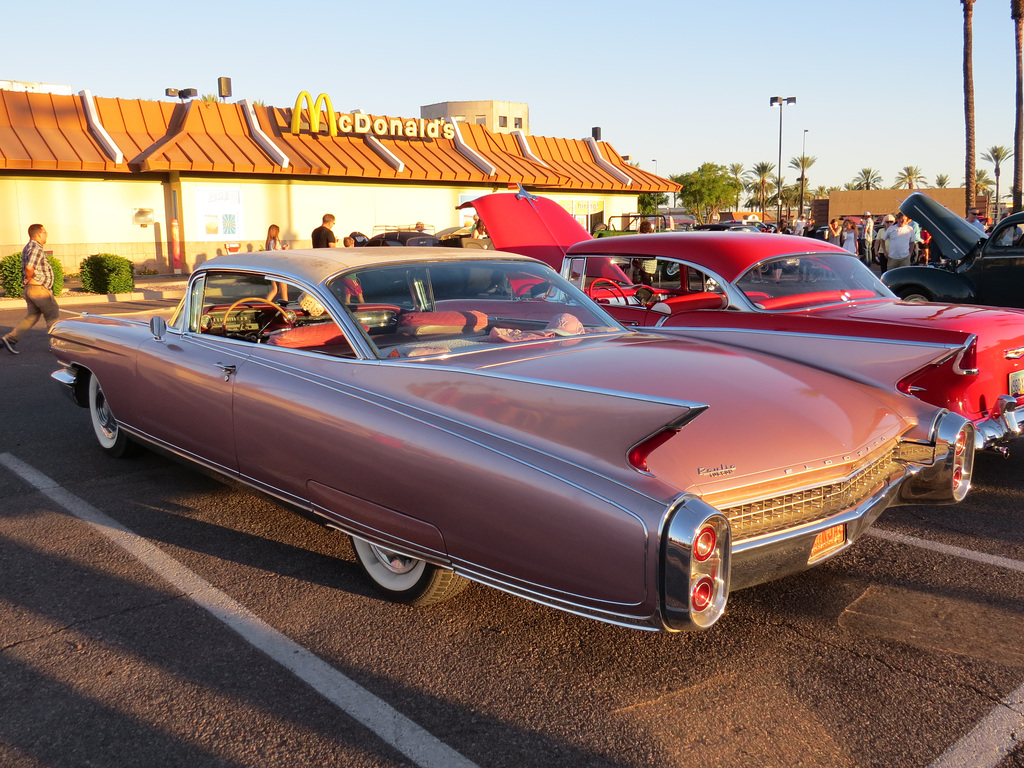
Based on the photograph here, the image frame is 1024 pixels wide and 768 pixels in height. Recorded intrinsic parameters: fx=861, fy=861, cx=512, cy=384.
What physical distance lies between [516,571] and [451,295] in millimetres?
1744

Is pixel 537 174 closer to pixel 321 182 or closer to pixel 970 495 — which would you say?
pixel 321 182

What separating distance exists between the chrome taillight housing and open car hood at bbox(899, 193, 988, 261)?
800cm

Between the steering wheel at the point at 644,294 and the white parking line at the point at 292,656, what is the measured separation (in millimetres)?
4120

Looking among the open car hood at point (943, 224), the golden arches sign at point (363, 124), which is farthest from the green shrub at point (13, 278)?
the open car hood at point (943, 224)

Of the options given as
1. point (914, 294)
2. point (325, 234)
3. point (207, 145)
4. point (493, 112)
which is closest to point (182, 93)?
point (207, 145)

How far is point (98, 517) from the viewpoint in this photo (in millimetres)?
4680

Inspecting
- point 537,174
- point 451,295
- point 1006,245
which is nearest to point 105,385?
point 451,295

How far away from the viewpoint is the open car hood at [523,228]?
9.04 m

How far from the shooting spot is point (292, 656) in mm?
3182

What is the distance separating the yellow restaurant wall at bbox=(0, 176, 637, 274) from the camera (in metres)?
22.3

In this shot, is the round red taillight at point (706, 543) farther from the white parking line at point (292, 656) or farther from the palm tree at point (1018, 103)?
the palm tree at point (1018, 103)

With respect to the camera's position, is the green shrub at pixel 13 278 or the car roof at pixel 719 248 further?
the green shrub at pixel 13 278

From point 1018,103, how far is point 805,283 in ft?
93.0

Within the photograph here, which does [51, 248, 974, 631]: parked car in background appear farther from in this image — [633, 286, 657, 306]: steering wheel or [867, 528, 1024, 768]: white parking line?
[633, 286, 657, 306]: steering wheel
